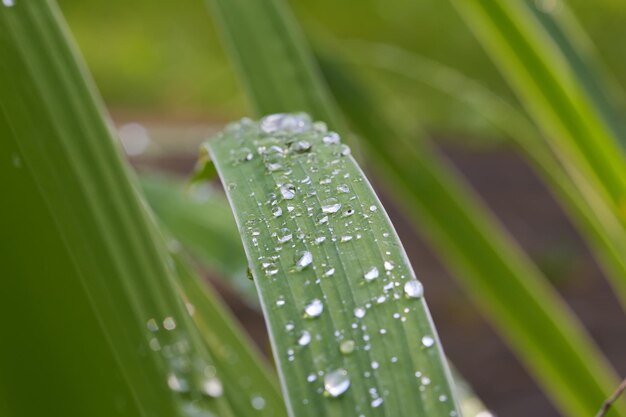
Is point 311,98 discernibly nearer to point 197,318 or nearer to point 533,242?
point 197,318

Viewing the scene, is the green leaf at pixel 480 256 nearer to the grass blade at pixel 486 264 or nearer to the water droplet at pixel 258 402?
the grass blade at pixel 486 264

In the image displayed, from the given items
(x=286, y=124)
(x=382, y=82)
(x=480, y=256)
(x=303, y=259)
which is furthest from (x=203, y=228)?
(x=382, y=82)

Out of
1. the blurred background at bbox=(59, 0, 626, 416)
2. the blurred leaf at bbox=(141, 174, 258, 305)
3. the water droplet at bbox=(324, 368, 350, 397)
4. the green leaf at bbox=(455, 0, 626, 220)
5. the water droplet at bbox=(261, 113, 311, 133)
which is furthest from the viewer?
the blurred background at bbox=(59, 0, 626, 416)

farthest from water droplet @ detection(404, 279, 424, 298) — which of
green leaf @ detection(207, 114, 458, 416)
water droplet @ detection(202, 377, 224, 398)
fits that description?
water droplet @ detection(202, 377, 224, 398)

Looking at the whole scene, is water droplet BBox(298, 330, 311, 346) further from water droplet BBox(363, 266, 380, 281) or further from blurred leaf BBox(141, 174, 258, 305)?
blurred leaf BBox(141, 174, 258, 305)

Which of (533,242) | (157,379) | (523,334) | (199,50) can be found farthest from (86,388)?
(199,50)

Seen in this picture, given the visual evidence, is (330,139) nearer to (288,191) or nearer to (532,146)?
(288,191)
